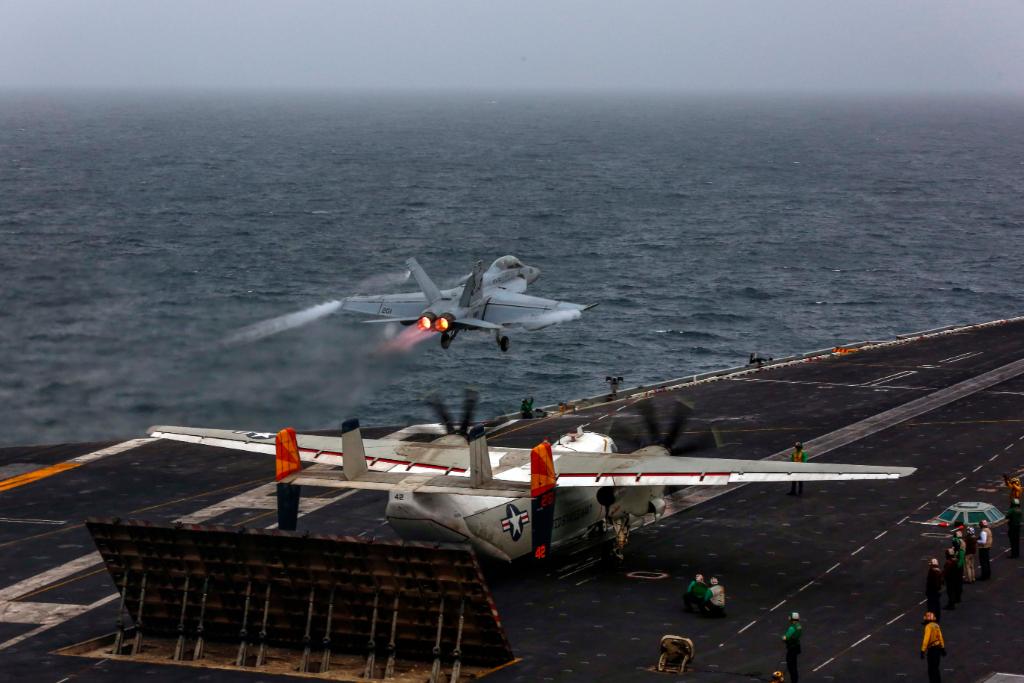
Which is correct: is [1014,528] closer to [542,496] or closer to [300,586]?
[542,496]

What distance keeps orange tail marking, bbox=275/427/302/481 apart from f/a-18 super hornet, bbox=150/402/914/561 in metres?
0.03

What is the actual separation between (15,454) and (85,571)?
20018 mm

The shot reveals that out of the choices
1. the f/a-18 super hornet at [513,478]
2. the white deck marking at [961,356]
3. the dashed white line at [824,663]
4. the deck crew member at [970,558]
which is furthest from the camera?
the white deck marking at [961,356]

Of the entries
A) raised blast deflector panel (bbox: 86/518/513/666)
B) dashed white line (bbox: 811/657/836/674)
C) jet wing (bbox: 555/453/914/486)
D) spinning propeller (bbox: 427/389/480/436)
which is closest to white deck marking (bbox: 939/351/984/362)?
jet wing (bbox: 555/453/914/486)

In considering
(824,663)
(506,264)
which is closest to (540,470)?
(824,663)

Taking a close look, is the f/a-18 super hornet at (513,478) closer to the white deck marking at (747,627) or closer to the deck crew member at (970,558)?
the deck crew member at (970,558)

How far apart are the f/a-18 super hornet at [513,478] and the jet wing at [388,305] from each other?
2277 cm

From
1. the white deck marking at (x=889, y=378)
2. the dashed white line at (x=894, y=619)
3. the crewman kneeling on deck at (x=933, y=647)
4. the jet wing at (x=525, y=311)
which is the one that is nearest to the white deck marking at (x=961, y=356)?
the white deck marking at (x=889, y=378)

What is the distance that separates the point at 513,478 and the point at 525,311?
28388 millimetres

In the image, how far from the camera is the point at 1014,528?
45.5 meters

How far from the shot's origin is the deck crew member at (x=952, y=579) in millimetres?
39969

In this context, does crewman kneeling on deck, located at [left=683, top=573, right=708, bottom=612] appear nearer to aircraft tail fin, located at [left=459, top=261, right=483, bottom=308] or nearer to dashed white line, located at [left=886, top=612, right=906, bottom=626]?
dashed white line, located at [left=886, top=612, right=906, bottom=626]

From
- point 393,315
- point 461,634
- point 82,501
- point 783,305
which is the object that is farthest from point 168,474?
point 783,305

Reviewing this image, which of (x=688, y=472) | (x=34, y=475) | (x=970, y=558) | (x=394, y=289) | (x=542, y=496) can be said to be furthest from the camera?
(x=394, y=289)
